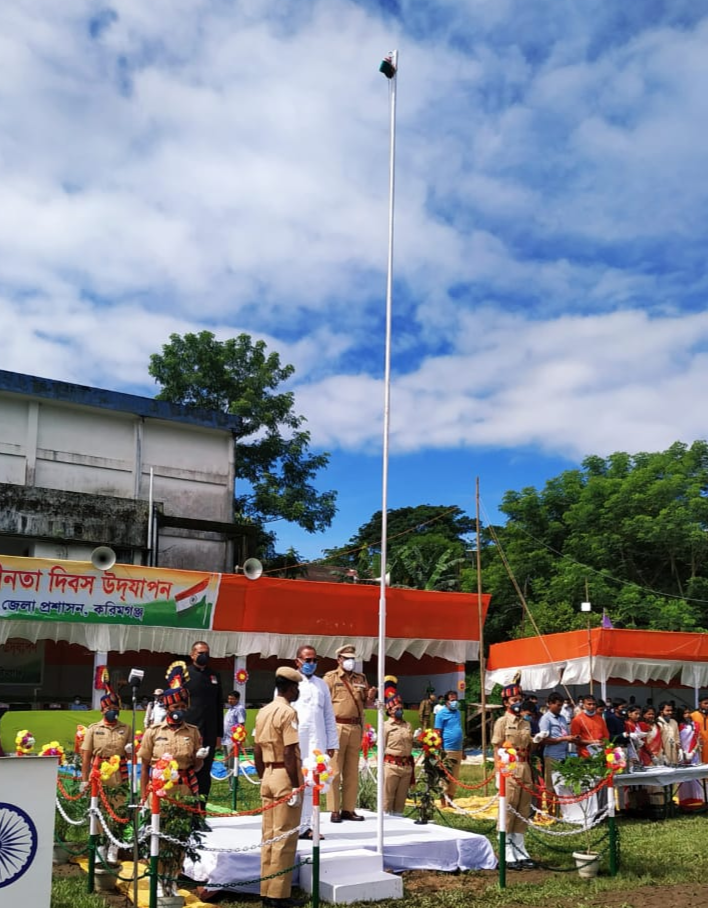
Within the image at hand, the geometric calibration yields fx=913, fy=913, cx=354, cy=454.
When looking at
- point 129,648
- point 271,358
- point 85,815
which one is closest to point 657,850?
point 85,815

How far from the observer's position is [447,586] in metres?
36.4

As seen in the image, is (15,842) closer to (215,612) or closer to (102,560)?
(102,560)

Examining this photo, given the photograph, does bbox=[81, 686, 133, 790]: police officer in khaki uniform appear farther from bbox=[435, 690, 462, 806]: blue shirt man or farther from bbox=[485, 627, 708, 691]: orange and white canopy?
bbox=[485, 627, 708, 691]: orange and white canopy

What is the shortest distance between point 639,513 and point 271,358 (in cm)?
1585

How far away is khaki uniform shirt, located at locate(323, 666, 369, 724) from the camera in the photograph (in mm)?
9992

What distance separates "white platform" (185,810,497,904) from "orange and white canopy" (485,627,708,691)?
42.0ft

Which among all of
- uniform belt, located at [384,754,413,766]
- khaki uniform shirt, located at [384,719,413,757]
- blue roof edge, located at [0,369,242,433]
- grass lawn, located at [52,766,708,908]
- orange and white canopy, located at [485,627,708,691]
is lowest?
grass lawn, located at [52,766,708,908]

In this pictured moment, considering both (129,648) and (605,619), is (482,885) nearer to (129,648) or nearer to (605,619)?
(129,648)

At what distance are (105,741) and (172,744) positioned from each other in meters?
1.93

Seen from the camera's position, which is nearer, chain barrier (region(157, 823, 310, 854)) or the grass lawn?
chain barrier (region(157, 823, 310, 854))

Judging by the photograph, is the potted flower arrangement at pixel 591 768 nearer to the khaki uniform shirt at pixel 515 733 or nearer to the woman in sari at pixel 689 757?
the khaki uniform shirt at pixel 515 733

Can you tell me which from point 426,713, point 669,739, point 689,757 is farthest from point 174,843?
point 426,713

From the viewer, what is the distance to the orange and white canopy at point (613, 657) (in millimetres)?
22719

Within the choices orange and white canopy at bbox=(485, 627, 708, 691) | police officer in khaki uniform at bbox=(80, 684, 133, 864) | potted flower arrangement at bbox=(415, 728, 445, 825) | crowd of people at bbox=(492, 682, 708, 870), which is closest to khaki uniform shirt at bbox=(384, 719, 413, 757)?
potted flower arrangement at bbox=(415, 728, 445, 825)
